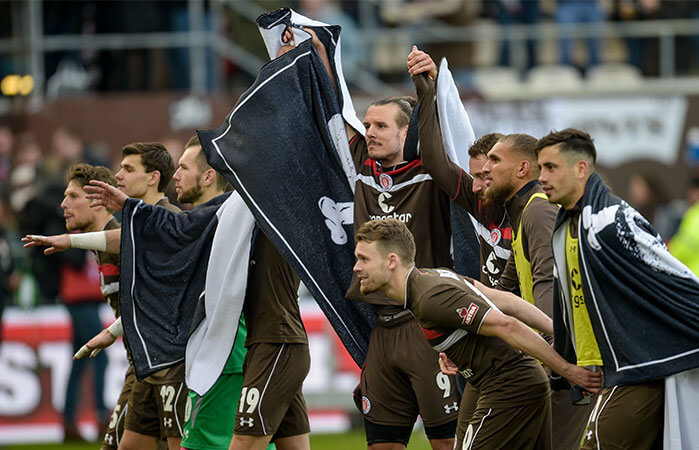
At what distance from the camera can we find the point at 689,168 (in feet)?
51.2

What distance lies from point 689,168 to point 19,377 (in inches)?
344

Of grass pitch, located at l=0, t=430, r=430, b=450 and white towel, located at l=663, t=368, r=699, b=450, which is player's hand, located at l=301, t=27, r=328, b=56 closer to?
white towel, located at l=663, t=368, r=699, b=450

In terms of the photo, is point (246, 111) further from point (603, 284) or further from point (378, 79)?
point (378, 79)

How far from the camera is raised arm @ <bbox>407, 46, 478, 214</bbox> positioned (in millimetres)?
6762

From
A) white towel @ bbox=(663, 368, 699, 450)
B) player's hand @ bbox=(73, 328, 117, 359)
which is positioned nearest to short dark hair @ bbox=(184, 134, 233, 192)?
player's hand @ bbox=(73, 328, 117, 359)

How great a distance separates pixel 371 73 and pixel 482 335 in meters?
10.6

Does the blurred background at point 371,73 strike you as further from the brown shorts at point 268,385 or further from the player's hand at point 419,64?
the player's hand at point 419,64

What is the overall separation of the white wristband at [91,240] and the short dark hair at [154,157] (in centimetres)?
70

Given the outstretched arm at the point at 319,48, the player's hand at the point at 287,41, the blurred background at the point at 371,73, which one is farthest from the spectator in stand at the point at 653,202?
the player's hand at the point at 287,41

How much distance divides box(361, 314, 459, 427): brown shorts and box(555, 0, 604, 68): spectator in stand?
10.6m

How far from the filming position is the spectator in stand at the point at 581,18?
1669 centimetres

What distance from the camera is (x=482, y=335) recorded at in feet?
→ 20.4

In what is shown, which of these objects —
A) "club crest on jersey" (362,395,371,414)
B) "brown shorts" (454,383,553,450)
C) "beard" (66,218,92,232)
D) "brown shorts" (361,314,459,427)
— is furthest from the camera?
"beard" (66,218,92,232)

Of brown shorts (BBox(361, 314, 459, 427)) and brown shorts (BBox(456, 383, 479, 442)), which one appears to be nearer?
brown shorts (BBox(456, 383, 479, 442))
